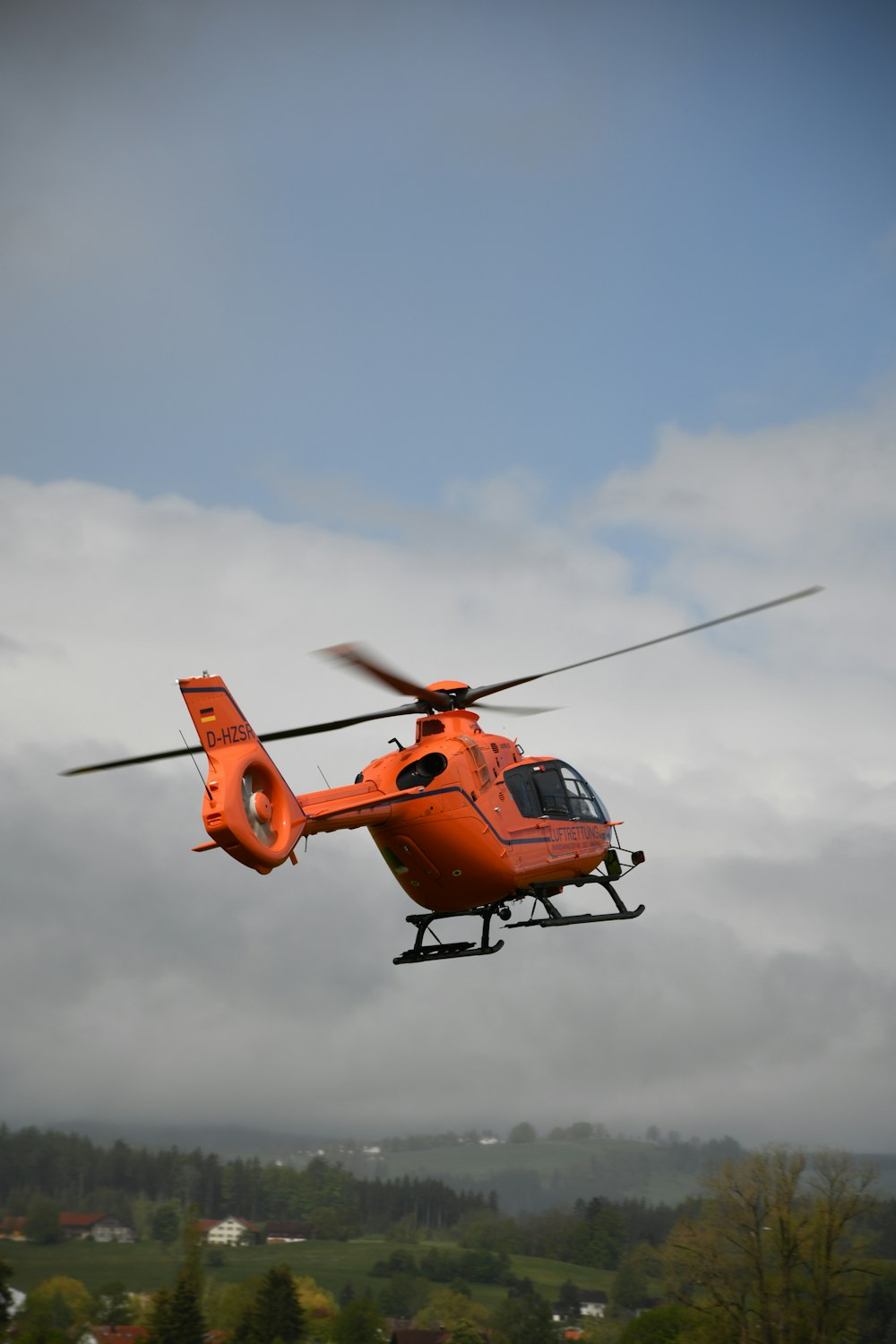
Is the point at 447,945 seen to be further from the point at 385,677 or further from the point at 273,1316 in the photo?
the point at 273,1316

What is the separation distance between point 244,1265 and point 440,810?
251 feet

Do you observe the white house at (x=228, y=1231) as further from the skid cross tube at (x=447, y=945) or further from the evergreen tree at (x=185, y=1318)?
the skid cross tube at (x=447, y=945)

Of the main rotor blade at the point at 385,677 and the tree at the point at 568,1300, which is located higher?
the main rotor blade at the point at 385,677

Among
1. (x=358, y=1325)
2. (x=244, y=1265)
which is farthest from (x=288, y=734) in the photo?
(x=244, y=1265)

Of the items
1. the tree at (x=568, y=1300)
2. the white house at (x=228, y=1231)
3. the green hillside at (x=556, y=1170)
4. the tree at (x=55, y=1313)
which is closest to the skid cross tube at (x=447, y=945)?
the tree at (x=55, y=1313)

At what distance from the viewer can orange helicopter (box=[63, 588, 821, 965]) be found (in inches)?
→ 845

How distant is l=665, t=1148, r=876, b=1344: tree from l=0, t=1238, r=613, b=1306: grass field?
3356 centimetres

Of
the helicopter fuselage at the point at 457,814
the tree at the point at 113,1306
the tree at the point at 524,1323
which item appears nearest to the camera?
the helicopter fuselage at the point at 457,814

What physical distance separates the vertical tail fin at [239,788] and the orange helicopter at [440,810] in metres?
0.02

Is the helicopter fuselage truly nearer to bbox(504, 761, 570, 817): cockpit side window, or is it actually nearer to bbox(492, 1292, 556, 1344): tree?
bbox(504, 761, 570, 817): cockpit side window

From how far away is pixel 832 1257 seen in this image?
4756cm

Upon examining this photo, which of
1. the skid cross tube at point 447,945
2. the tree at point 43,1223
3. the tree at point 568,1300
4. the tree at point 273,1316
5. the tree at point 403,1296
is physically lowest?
the tree at point 568,1300

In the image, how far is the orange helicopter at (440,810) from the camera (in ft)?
70.4

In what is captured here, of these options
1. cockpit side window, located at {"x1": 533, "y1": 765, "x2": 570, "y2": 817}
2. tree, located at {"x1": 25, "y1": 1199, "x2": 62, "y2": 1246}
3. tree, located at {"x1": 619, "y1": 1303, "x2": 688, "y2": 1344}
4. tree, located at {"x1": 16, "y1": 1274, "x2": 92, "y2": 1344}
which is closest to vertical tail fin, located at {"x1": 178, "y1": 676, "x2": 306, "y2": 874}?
cockpit side window, located at {"x1": 533, "y1": 765, "x2": 570, "y2": 817}
